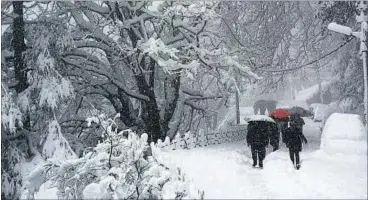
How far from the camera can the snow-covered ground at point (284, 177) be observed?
864 cm

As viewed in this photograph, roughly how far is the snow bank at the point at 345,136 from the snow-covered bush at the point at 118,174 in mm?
3561

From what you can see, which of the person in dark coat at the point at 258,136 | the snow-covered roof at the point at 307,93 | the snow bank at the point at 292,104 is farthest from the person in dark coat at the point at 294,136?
the snow-covered roof at the point at 307,93

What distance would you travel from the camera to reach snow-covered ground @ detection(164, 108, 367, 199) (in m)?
8.64

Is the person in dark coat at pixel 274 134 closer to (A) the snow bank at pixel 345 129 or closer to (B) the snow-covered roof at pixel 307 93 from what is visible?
(A) the snow bank at pixel 345 129

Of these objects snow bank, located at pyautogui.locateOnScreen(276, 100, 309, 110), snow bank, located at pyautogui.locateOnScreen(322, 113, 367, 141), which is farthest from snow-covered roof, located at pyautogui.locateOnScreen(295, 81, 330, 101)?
snow bank, located at pyautogui.locateOnScreen(322, 113, 367, 141)

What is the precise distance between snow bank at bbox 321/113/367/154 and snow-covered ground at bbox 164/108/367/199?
7.8 inches

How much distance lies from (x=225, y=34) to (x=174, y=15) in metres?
2.91

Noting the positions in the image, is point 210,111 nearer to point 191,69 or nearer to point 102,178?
point 191,69

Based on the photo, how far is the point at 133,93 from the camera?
15.8 metres

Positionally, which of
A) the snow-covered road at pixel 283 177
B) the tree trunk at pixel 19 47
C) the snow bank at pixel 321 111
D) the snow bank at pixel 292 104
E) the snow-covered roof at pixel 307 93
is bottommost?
the snow-covered road at pixel 283 177

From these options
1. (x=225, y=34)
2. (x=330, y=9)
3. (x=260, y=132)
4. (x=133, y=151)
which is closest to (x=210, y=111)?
(x=225, y=34)

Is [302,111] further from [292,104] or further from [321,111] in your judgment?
[292,104]

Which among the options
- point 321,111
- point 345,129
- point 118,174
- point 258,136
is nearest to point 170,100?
point 321,111

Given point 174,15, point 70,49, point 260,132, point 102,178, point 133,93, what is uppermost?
point 174,15
